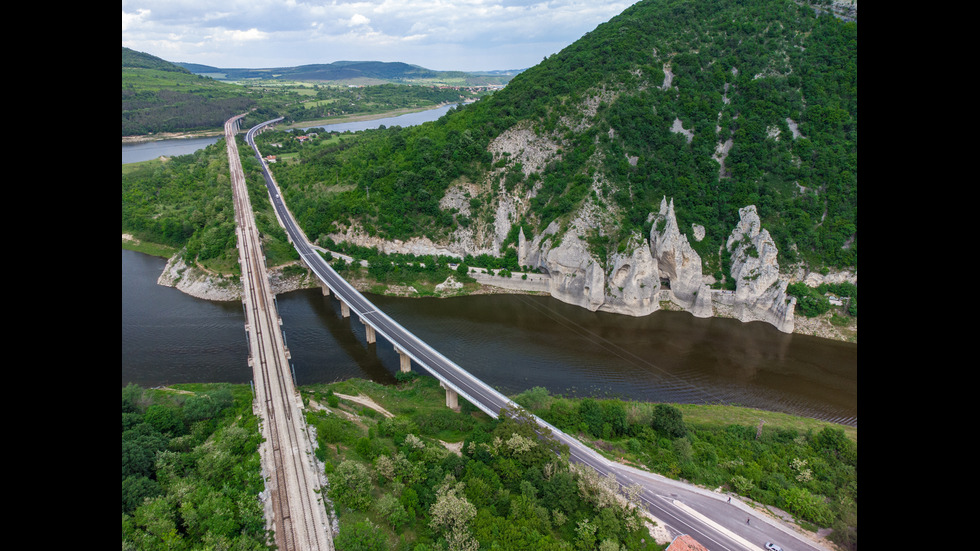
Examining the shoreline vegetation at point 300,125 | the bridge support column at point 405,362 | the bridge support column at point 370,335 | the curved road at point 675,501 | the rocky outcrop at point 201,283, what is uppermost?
the shoreline vegetation at point 300,125

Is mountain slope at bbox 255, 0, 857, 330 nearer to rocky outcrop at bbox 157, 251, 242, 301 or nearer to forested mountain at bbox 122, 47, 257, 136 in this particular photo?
rocky outcrop at bbox 157, 251, 242, 301

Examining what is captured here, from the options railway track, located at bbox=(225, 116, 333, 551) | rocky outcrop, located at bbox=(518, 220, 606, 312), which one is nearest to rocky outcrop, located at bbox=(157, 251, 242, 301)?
railway track, located at bbox=(225, 116, 333, 551)

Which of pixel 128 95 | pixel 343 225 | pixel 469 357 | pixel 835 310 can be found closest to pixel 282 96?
pixel 128 95

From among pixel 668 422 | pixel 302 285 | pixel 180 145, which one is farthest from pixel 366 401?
pixel 180 145

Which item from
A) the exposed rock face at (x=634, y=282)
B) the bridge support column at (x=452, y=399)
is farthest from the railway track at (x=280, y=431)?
the exposed rock face at (x=634, y=282)

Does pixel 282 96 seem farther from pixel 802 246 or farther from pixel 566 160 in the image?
pixel 802 246

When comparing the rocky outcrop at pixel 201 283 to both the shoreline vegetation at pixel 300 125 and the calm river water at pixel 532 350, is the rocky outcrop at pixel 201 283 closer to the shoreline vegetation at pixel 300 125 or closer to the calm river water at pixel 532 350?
the calm river water at pixel 532 350
